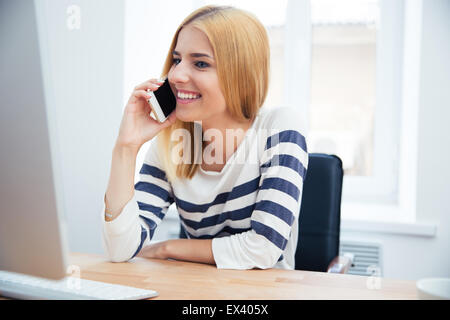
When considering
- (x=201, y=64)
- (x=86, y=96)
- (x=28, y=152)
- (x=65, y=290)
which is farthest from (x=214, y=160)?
(x=86, y=96)

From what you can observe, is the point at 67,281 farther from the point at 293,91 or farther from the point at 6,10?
the point at 293,91

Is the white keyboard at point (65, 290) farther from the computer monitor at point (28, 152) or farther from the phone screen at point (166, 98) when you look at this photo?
the phone screen at point (166, 98)

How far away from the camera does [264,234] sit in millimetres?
989

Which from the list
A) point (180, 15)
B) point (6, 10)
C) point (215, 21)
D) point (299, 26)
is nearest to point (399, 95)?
point (299, 26)

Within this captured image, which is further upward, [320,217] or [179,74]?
[179,74]

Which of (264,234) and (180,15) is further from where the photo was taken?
(180,15)

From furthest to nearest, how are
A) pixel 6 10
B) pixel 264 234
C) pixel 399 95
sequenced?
pixel 399 95
pixel 264 234
pixel 6 10

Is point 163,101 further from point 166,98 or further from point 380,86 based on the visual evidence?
point 380,86

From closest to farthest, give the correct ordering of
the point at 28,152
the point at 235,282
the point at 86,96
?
1. the point at 28,152
2. the point at 235,282
3. the point at 86,96

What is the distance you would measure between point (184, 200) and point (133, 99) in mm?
292

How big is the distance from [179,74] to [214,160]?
0.26 m

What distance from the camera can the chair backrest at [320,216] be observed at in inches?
49.4

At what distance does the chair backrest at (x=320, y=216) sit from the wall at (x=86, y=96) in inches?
39.6

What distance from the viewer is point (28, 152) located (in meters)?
0.51
